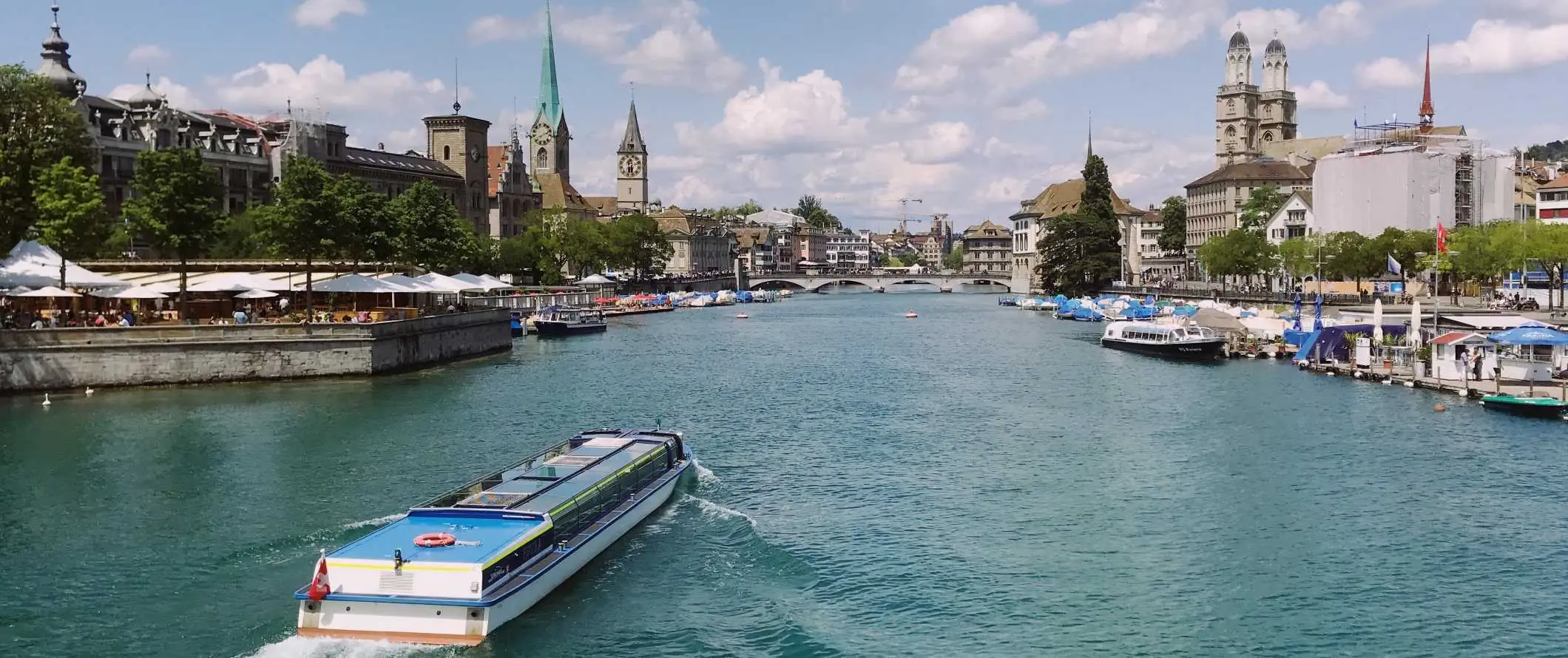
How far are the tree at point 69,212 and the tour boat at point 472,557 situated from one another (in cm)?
4370

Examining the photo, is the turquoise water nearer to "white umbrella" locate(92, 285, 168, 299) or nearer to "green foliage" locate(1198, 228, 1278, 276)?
"white umbrella" locate(92, 285, 168, 299)

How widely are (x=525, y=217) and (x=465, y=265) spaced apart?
53009 millimetres

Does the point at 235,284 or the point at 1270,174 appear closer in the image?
the point at 235,284

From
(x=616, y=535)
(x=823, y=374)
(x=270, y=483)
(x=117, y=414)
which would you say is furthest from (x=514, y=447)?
(x=823, y=374)

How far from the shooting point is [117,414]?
54.9m

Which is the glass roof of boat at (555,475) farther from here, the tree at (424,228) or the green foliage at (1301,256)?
the green foliage at (1301,256)

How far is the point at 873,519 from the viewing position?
3566 centimetres

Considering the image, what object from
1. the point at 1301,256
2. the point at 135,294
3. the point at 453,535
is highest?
the point at 1301,256

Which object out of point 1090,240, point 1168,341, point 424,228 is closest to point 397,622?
point 1168,341

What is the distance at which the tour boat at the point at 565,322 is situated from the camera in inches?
4542

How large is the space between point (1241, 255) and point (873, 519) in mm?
125950

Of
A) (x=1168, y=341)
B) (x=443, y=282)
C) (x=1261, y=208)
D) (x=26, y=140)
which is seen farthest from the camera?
(x=1261, y=208)

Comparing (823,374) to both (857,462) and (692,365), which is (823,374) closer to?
(692,365)

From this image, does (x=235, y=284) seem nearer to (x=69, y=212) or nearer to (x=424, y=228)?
(x=69, y=212)
